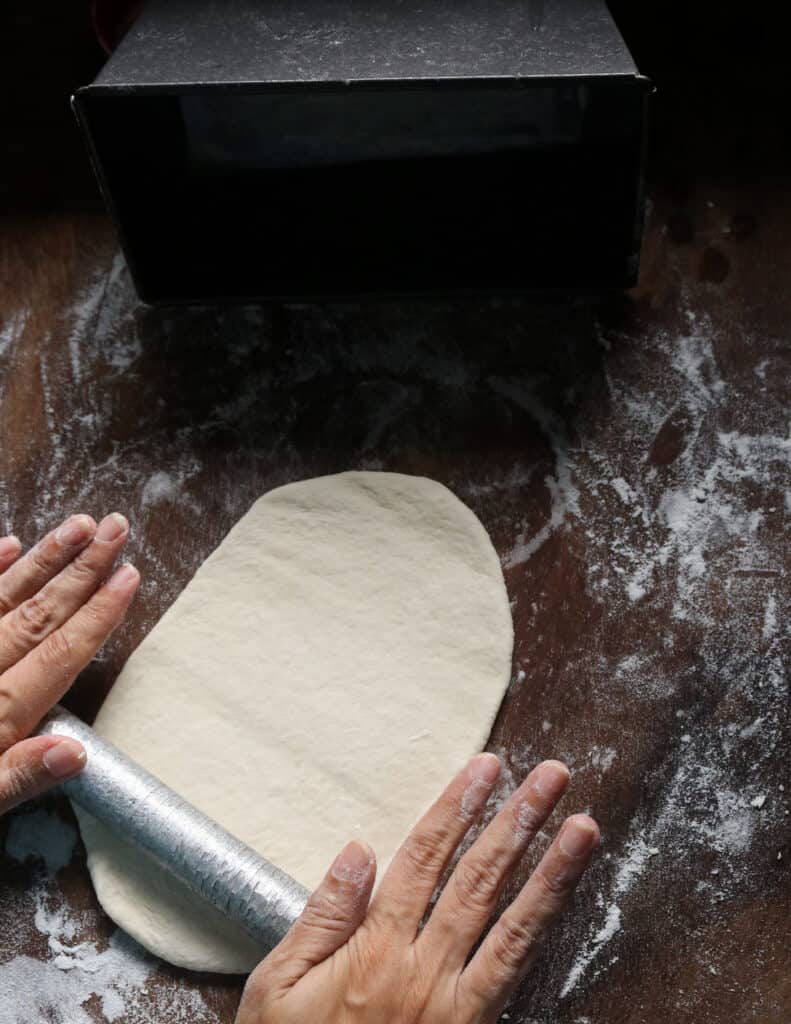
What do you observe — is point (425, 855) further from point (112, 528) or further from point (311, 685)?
point (112, 528)

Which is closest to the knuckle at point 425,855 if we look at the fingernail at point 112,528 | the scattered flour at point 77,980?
the scattered flour at point 77,980

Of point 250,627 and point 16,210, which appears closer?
point 250,627

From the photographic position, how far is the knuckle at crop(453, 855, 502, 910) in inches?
47.8

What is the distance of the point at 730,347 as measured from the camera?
65.7 inches

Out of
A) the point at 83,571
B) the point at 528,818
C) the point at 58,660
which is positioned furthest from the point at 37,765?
the point at 528,818

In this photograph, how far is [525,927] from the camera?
1.19 meters

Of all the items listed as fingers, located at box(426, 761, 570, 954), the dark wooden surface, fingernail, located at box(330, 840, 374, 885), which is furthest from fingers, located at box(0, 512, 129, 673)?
fingers, located at box(426, 761, 570, 954)

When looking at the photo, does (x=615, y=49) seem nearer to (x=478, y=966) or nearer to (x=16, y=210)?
(x=16, y=210)

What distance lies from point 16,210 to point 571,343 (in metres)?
1.04

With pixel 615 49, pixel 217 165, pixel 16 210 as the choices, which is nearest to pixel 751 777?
pixel 615 49

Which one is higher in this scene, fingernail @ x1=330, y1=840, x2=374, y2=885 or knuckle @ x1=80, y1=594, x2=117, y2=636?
knuckle @ x1=80, y1=594, x2=117, y2=636

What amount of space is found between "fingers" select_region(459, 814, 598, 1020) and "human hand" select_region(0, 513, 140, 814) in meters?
0.59

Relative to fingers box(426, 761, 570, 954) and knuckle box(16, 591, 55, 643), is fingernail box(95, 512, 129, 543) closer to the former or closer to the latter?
knuckle box(16, 591, 55, 643)

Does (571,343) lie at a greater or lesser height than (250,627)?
greater
